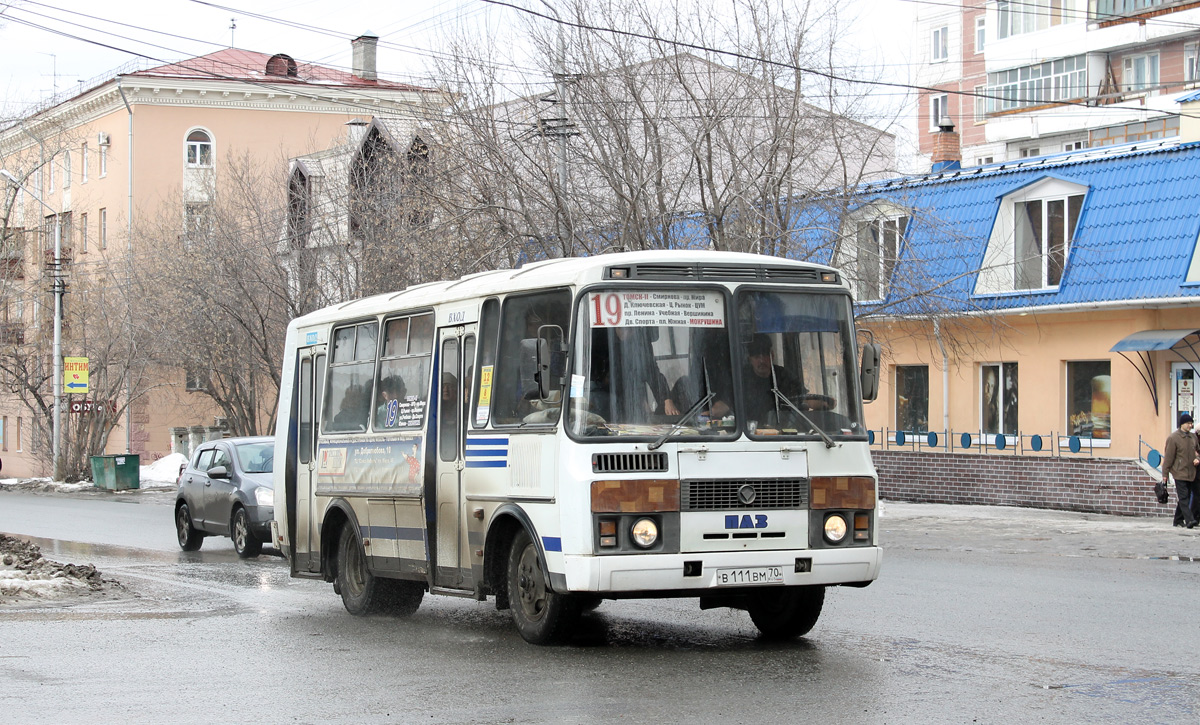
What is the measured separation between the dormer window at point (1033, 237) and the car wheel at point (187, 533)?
45.2ft

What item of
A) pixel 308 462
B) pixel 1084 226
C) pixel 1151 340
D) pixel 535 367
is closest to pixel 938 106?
pixel 1084 226

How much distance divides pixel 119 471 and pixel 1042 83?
3618 cm

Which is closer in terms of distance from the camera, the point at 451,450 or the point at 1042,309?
the point at 451,450

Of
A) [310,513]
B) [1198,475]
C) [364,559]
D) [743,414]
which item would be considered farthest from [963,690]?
[1198,475]

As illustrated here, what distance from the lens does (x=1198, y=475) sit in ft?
68.9

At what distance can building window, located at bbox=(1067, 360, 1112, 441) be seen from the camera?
25.5m

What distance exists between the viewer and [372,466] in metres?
12.4

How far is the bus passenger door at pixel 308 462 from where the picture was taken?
13688 mm

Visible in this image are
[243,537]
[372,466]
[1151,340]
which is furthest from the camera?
[1151,340]

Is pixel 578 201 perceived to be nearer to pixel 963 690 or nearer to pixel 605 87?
pixel 605 87

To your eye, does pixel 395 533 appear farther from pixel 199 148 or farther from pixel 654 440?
pixel 199 148

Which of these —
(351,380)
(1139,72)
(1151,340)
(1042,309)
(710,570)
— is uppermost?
(1139,72)

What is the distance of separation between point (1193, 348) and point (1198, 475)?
329cm

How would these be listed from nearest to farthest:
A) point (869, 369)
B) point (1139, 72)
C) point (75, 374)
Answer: point (869, 369), point (75, 374), point (1139, 72)
